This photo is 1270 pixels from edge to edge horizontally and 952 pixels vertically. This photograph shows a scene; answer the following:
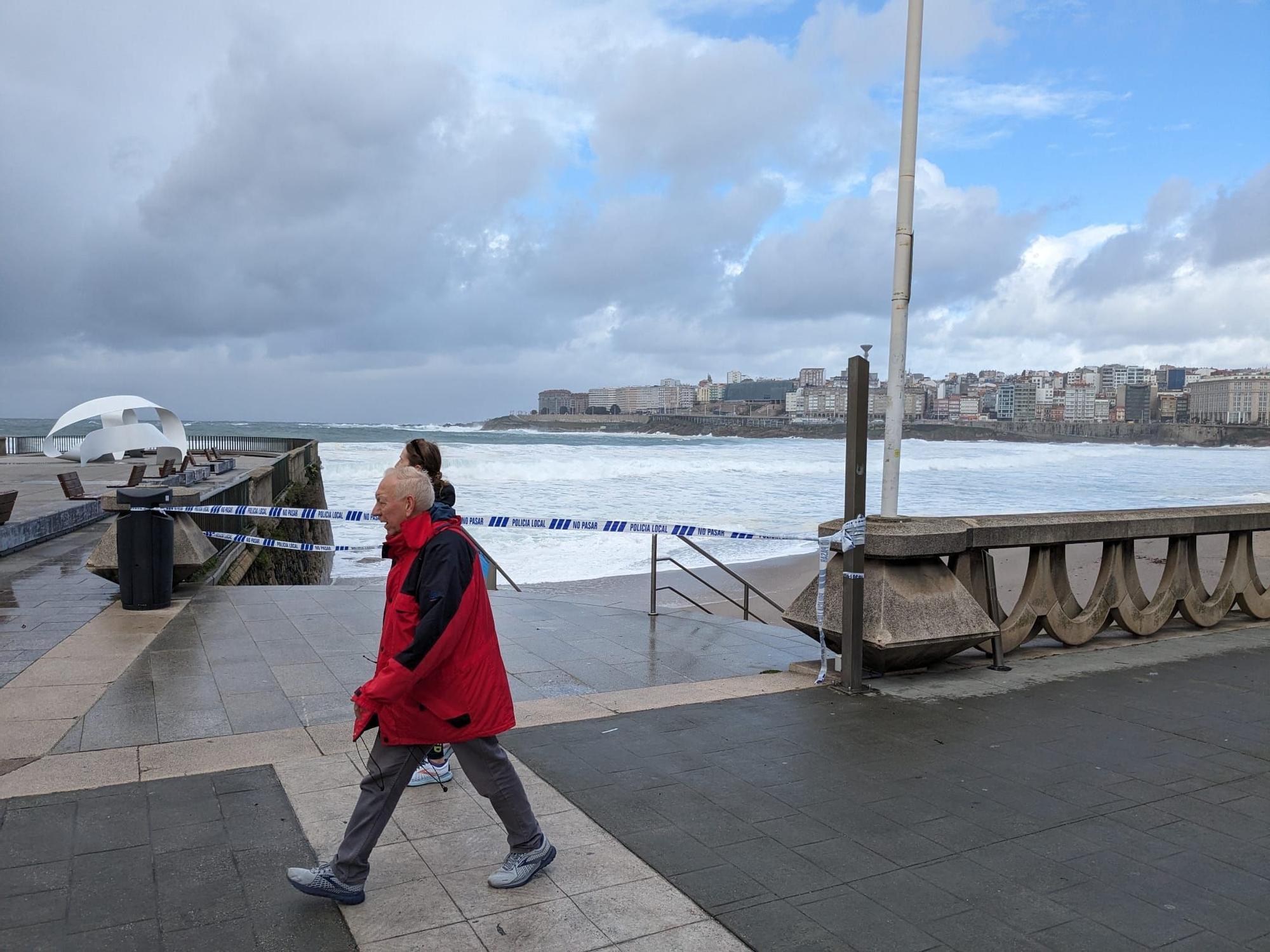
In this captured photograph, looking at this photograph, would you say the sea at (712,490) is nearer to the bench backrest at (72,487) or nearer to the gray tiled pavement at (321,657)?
the gray tiled pavement at (321,657)

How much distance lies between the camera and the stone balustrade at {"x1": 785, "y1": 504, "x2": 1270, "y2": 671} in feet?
20.8

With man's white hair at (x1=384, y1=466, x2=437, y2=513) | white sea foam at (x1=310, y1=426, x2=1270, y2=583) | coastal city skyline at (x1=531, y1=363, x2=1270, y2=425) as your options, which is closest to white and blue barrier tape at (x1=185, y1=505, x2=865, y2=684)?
man's white hair at (x1=384, y1=466, x2=437, y2=513)

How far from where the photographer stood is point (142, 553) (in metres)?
8.47

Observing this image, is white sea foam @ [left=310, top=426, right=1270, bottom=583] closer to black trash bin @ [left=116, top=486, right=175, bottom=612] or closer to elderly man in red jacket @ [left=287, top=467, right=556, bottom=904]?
black trash bin @ [left=116, top=486, right=175, bottom=612]

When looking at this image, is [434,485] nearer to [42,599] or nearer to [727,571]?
[727,571]

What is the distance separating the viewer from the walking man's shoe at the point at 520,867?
345 centimetres

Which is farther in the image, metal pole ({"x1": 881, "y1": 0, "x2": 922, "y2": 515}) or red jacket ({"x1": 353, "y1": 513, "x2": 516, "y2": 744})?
metal pole ({"x1": 881, "y1": 0, "x2": 922, "y2": 515})

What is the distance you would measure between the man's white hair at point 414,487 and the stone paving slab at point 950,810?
5.36ft

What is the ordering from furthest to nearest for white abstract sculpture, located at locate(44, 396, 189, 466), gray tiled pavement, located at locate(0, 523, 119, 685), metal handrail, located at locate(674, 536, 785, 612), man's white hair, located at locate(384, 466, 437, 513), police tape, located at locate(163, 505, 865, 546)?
white abstract sculpture, located at locate(44, 396, 189, 466) < metal handrail, located at locate(674, 536, 785, 612) < police tape, located at locate(163, 505, 865, 546) < gray tiled pavement, located at locate(0, 523, 119, 685) < man's white hair, located at locate(384, 466, 437, 513)

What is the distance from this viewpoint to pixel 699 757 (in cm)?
488

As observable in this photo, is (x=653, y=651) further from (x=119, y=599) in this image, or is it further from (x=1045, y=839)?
(x=119, y=599)

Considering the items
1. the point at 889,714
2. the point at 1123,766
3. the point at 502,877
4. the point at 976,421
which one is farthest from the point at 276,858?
the point at 976,421

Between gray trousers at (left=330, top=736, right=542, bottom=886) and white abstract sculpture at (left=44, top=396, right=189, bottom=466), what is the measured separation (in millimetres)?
37347

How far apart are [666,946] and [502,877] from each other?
2.25 feet
